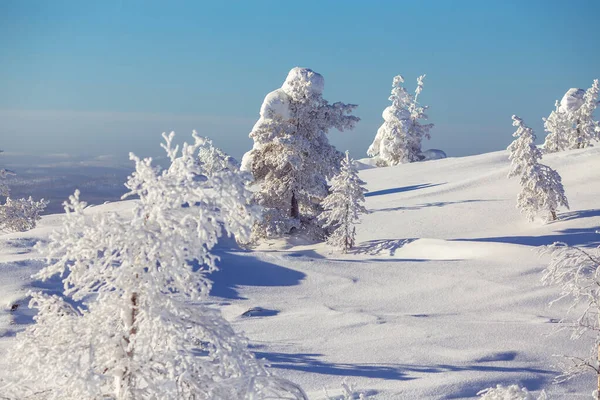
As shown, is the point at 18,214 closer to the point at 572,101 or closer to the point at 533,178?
the point at 533,178

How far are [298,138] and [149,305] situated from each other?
857 inches

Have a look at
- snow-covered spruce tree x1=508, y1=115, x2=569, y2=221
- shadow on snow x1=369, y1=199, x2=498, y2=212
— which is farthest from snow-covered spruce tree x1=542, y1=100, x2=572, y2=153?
snow-covered spruce tree x1=508, y1=115, x2=569, y2=221

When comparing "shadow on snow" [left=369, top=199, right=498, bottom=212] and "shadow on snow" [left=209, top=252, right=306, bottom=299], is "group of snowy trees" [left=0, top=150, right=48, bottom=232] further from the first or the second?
"shadow on snow" [left=369, top=199, right=498, bottom=212]

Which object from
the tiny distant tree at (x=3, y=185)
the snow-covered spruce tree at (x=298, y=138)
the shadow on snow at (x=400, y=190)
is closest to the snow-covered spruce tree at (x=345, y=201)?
the snow-covered spruce tree at (x=298, y=138)

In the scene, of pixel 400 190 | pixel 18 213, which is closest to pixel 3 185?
pixel 18 213

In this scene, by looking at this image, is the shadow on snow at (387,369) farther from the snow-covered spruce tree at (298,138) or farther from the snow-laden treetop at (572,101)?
the snow-laden treetop at (572,101)

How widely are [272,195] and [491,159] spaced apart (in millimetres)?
26053

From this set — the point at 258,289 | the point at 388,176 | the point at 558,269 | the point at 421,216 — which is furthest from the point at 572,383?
the point at 388,176

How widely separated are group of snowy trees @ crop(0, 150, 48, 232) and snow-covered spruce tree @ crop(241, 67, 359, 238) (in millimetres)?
9038

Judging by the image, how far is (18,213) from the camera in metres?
24.3

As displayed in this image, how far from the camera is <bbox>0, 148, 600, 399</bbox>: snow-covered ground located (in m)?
11.0

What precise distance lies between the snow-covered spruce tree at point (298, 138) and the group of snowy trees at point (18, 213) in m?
9.04

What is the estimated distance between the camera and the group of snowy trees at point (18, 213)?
24125 millimetres

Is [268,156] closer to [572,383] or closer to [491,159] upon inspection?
[572,383]
